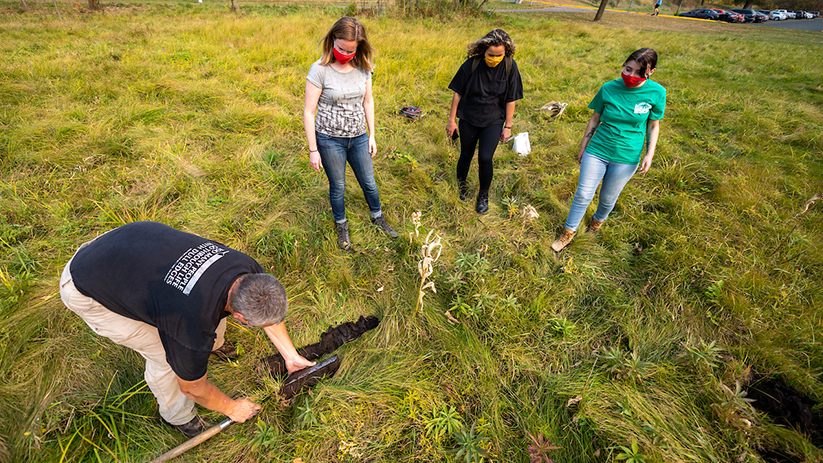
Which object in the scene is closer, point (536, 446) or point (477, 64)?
point (536, 446)

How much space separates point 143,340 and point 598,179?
3.18m

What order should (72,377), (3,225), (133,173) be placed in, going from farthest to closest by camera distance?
1. (133,173)
2. (3,225)
3. (72,377)

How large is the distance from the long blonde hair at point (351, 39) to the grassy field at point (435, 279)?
54.5 inches

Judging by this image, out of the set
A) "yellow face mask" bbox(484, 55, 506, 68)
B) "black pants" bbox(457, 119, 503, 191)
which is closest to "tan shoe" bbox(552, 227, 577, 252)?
A: "black pants" bbox(457, 119, 503, 191)

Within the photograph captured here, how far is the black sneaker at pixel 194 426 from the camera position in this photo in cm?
175

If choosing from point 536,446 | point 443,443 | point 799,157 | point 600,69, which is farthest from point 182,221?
point 600,69

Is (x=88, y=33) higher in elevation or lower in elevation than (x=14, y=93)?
higher

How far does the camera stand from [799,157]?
3840 mm

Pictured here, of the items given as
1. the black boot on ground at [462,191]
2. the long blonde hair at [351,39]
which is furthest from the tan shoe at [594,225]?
the long blonde hair at [351,39]

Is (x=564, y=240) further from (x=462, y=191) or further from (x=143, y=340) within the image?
(x=143, y=340)

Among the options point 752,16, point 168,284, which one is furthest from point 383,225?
point 752,16

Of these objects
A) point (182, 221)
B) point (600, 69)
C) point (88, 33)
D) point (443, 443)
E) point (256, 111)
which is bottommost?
point (443, 443)

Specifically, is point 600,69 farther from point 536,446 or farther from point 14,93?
point 14,93

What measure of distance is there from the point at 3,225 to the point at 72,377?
179cm
